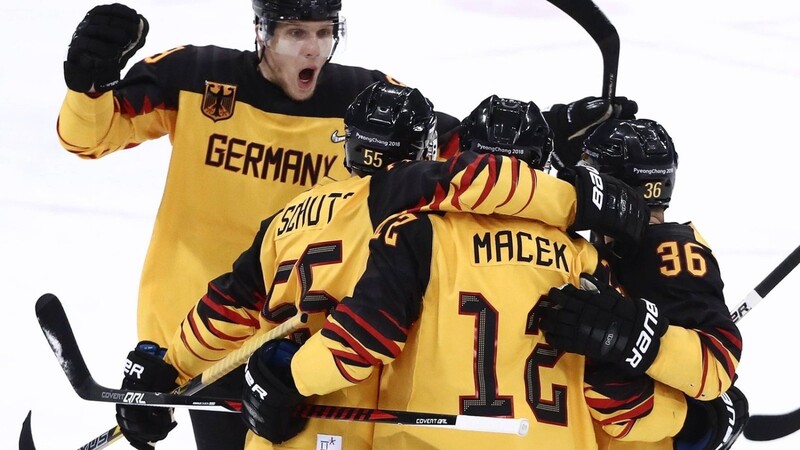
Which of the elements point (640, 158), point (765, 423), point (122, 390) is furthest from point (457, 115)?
point (122, 390)

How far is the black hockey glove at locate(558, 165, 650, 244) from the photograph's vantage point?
2.61 metres

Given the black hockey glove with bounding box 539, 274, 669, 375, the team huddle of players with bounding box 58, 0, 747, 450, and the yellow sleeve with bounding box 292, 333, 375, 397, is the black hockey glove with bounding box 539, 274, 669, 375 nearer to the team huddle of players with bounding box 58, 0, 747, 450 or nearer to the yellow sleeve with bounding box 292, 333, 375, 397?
the team huddle of players with bounding box 58, 0, 747, 450

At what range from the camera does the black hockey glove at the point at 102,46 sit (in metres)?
3.25

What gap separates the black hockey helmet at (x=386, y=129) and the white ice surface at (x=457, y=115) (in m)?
1.37

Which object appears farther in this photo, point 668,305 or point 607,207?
point 668,305

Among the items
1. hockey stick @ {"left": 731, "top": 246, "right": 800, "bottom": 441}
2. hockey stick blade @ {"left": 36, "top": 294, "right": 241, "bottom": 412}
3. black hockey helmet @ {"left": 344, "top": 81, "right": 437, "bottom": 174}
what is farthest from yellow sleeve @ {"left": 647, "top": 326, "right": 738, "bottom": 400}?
hockey stick blade @ {"left": 36, "top": 294, "right": 241, "bottom": 412}

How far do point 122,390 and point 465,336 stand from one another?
91 centimetres

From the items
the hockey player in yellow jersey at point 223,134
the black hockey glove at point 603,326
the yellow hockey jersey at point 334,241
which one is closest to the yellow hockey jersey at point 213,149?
the hockey player in yellow jersey at point 223,134

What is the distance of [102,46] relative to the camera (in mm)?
3242

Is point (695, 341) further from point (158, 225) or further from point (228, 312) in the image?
point (158, 225)

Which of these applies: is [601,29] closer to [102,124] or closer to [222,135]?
[222,135]

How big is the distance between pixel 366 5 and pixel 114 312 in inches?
99.6

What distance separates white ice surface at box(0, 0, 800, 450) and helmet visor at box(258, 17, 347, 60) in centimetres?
107

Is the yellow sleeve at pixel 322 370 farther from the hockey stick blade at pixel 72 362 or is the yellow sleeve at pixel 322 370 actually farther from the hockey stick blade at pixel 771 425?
the hockey stick blade at pixel 771 425
